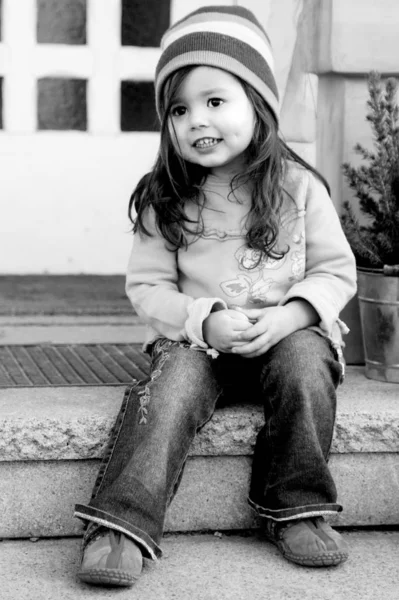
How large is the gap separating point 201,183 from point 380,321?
1.95 feet

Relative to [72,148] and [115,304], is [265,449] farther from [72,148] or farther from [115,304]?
[72,148]

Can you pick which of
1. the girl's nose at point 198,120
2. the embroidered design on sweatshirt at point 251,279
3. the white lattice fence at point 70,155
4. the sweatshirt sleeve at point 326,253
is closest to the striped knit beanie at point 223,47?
the girl's nose at point 198,120

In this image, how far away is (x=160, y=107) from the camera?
2.38 m

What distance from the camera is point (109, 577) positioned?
1.93 m

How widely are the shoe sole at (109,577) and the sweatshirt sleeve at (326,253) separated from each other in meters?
0.71

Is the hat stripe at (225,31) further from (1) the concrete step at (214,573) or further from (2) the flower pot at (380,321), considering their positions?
(1) the concrete step at (214,573)

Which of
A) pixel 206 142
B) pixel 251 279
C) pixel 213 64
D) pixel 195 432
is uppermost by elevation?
pixel 213 64

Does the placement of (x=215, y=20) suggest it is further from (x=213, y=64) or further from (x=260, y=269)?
(x=260, y=269)

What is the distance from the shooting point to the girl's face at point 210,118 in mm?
2258

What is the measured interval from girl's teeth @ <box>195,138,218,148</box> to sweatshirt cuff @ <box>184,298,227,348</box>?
Answer: 1.12ft

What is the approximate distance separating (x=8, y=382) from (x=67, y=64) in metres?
1.46

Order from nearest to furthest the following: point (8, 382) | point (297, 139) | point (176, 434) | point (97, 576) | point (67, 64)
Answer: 1. point (97, 576)
2. point (176, 434)
3. point (8, 382)
4. point (297, 139)
5. point (67, 64)

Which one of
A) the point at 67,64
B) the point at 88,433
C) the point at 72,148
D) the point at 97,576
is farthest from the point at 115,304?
the point at 97,576

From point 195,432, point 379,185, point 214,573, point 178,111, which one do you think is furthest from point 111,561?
point 379,185
